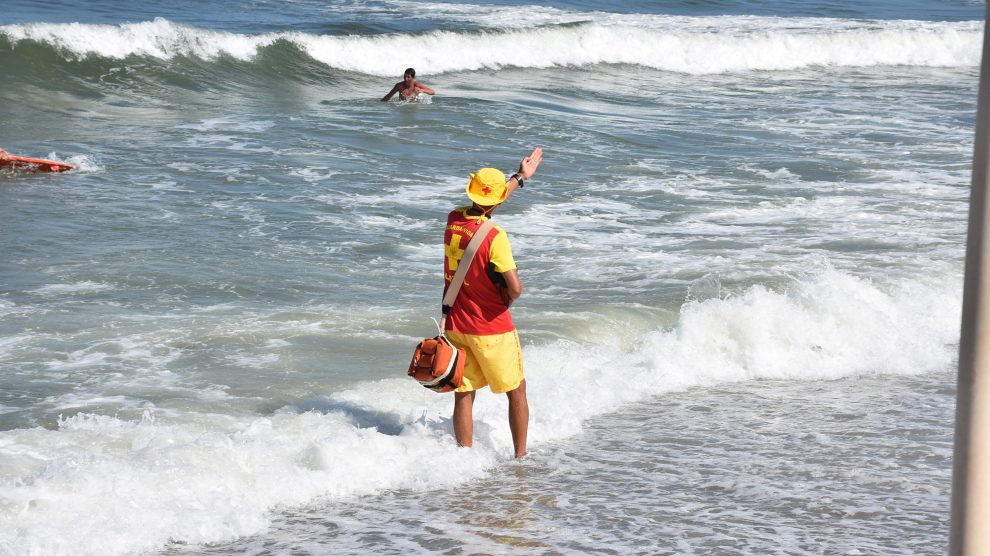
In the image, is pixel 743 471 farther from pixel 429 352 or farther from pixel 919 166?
pixel 919 166

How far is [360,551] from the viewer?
551cm

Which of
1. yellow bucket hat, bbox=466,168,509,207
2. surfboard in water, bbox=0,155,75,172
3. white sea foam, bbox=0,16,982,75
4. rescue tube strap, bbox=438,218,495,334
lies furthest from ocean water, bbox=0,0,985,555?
white sea foam, bbox=0,16,982,75

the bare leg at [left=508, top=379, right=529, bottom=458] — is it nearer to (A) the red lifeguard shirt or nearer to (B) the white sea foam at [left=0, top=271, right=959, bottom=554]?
(B) the white sea foam at [left=0, top=271, right=959, bottom=554]

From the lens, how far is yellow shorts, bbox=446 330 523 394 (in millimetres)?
6320

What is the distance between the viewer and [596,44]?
3158 cm

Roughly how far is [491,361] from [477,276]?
0.46m

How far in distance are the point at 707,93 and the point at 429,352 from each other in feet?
68.2

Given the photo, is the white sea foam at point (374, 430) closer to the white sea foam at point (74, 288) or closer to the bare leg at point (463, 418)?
the bare leg at point (463, 418)

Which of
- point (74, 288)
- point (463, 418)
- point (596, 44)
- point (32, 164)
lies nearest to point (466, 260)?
point (463, 418)

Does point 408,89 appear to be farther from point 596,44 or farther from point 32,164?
point 596,44

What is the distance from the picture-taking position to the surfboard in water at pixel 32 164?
552 inches

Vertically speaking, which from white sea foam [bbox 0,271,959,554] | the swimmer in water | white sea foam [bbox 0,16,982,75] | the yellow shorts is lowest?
white sea foam [bbox 0,271,959,554]

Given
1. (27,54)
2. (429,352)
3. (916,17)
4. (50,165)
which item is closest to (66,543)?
(429,352)

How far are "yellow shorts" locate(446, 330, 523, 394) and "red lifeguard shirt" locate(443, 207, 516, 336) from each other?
0.04 meters
